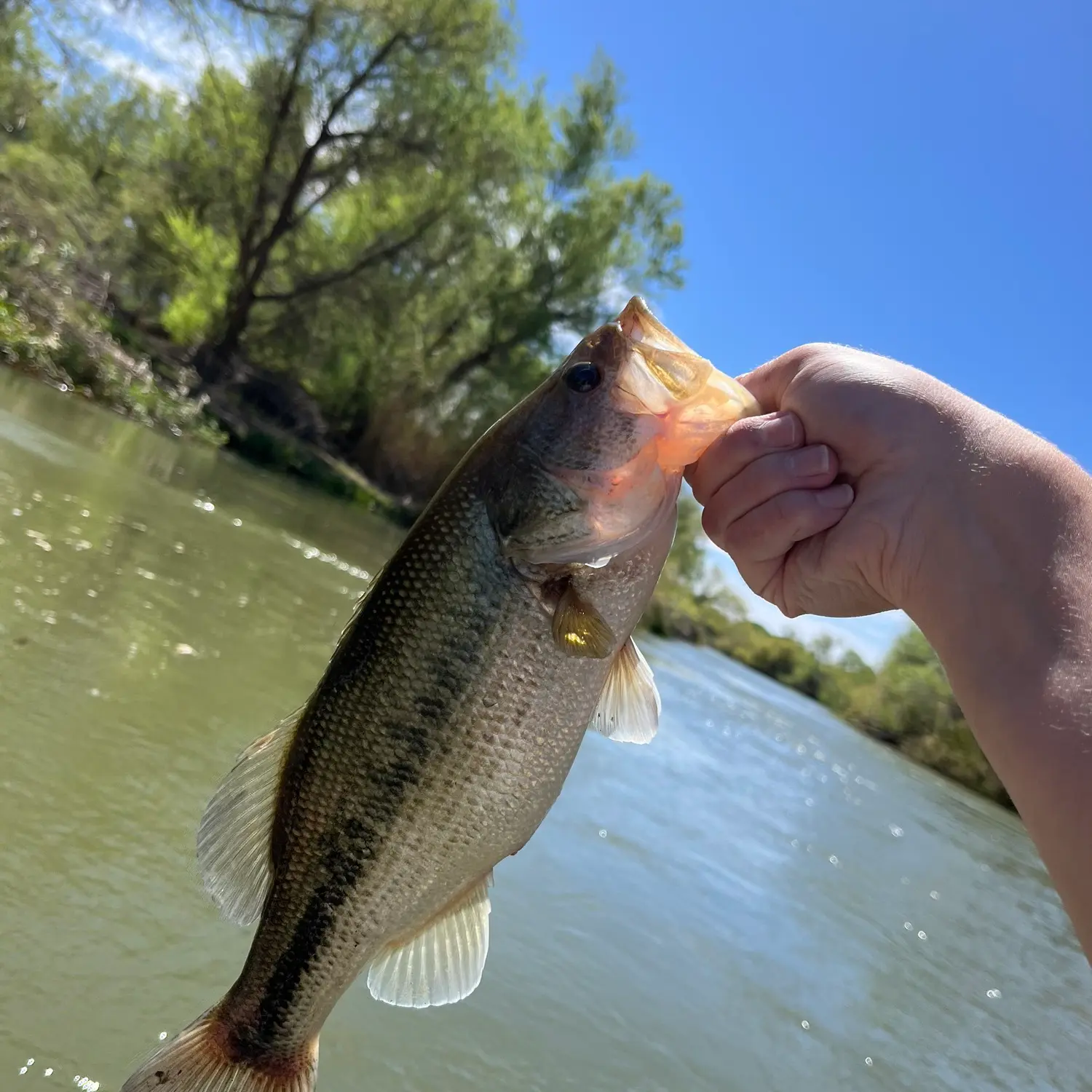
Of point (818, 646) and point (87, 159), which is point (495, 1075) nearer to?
point (87, 159)

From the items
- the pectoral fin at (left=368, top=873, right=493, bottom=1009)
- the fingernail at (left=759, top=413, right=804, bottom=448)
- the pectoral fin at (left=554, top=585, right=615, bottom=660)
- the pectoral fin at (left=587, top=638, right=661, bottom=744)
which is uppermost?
the fingernail at (left=759, top=413, right=804, bottom=448)

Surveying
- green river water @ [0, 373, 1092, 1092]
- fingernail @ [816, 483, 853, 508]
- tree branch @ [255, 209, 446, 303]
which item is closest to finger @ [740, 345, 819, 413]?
fingernail @ [816, 483, 853, 508]

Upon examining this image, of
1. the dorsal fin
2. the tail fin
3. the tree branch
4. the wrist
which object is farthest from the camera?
the tree branch

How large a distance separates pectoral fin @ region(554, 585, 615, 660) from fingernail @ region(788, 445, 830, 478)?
59 cm

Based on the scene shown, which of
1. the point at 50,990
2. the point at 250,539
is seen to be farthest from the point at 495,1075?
the point at 250,539

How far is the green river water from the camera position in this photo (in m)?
3.35

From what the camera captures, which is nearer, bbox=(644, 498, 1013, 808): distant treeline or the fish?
the fish

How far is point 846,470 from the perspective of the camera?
217 cm

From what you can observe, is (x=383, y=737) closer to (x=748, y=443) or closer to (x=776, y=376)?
(x=748, y=443)

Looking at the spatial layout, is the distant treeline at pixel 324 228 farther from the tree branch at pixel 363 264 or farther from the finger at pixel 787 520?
the finger at pixel 787 520

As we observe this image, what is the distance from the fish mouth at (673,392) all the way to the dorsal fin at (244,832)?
116 centimetres

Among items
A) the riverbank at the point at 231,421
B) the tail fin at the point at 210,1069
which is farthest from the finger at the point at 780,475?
the riverbank at the point at 231,421

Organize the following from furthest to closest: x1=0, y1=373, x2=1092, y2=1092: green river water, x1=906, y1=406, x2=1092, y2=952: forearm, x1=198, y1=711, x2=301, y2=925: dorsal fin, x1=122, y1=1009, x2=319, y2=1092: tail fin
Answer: x1=0, y1=373, x2=1092, y2=1092: green river water → x1=198, y1=711, x2=301, y2=925: dorsal fin → x1=122, y1=1009, x2=319, y2=1092: tail fin → x1=906, y1=406, x2=1092, y2=952: forearm

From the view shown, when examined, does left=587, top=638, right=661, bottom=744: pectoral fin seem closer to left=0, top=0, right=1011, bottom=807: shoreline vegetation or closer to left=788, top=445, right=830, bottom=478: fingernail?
left=788, top=445, right=830, bottom=478: fingernail
